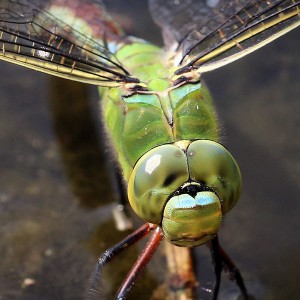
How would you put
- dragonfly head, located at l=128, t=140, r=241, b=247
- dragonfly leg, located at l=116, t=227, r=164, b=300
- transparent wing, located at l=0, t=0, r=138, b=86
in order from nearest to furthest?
1. dragonfly head, located at l=128, t=140, r=241, b=247
2. dragonfly leg, located at l=116, t=227, r=164, b=300
3. transparent wing, located at l=0, t=0, r=138, b=86

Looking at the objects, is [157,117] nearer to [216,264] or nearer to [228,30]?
[216,264]

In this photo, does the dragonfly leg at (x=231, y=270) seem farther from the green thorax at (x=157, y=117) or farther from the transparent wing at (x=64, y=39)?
the transparent wing at (x=64, y=39)

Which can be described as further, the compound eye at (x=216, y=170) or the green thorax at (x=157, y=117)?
the green thorax at (x=157, y=117)

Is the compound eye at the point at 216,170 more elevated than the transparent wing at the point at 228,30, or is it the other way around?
the transparent wing at the point at 228,30

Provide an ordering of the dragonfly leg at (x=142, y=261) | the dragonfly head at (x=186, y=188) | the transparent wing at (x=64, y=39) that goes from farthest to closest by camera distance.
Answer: the transparent wing at (x=64, y=39) → the dragonfly leg at (x=142, y=261) → the dragonfly head at (x=186, y=188)

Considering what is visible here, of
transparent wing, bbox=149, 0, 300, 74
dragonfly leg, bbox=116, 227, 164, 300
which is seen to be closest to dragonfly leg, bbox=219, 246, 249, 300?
dragonfly leg, bbox=116, 227, 164, 300

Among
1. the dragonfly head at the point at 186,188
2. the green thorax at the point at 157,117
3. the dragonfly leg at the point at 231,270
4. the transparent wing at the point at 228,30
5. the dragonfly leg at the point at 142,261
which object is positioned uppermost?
the transparent wing at the point at 228,30

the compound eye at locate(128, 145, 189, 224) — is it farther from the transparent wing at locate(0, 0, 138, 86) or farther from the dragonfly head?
the transparent wing at locate(0, 0, 138, 86)

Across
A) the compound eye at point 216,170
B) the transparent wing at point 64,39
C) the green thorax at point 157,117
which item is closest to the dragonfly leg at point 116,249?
the green thorax at point 157,117
